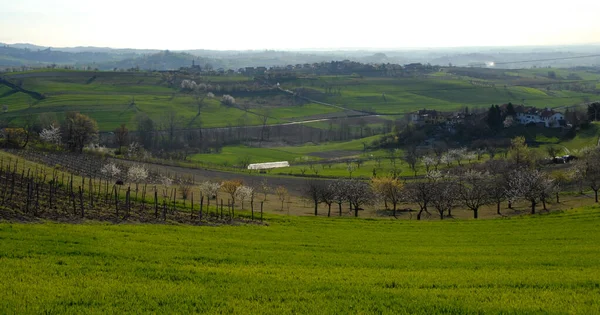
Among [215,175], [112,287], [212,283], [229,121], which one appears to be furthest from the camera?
[229,121]

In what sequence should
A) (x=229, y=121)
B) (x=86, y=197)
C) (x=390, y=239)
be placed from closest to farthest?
1. (x=390, y=239)
2. (x=86, y=197)
3. (x=229, y=121)

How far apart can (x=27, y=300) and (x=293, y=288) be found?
26.0ft

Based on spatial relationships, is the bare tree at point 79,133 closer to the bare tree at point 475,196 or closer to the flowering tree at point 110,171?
the flowering tree at point 110,171

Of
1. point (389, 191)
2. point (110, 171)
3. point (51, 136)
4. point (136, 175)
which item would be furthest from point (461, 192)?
point (51, 136)

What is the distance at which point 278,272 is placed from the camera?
20281mm

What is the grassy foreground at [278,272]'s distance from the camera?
1536cm

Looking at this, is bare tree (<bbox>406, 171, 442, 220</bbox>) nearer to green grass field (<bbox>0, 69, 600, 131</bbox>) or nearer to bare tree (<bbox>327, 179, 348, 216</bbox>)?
bare tree (<bbox>327, 179, 348, 216</bbox>)

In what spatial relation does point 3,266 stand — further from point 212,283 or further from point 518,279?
point 518,279

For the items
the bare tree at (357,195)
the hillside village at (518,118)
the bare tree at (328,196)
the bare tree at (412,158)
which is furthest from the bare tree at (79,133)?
the hillside village at (518,118)

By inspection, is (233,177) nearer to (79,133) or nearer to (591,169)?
(79,133)

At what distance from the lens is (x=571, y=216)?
1842 inches

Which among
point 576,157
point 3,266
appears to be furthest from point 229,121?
point 3,266

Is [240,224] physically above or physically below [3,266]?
below

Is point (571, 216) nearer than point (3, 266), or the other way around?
point (3, 266)
